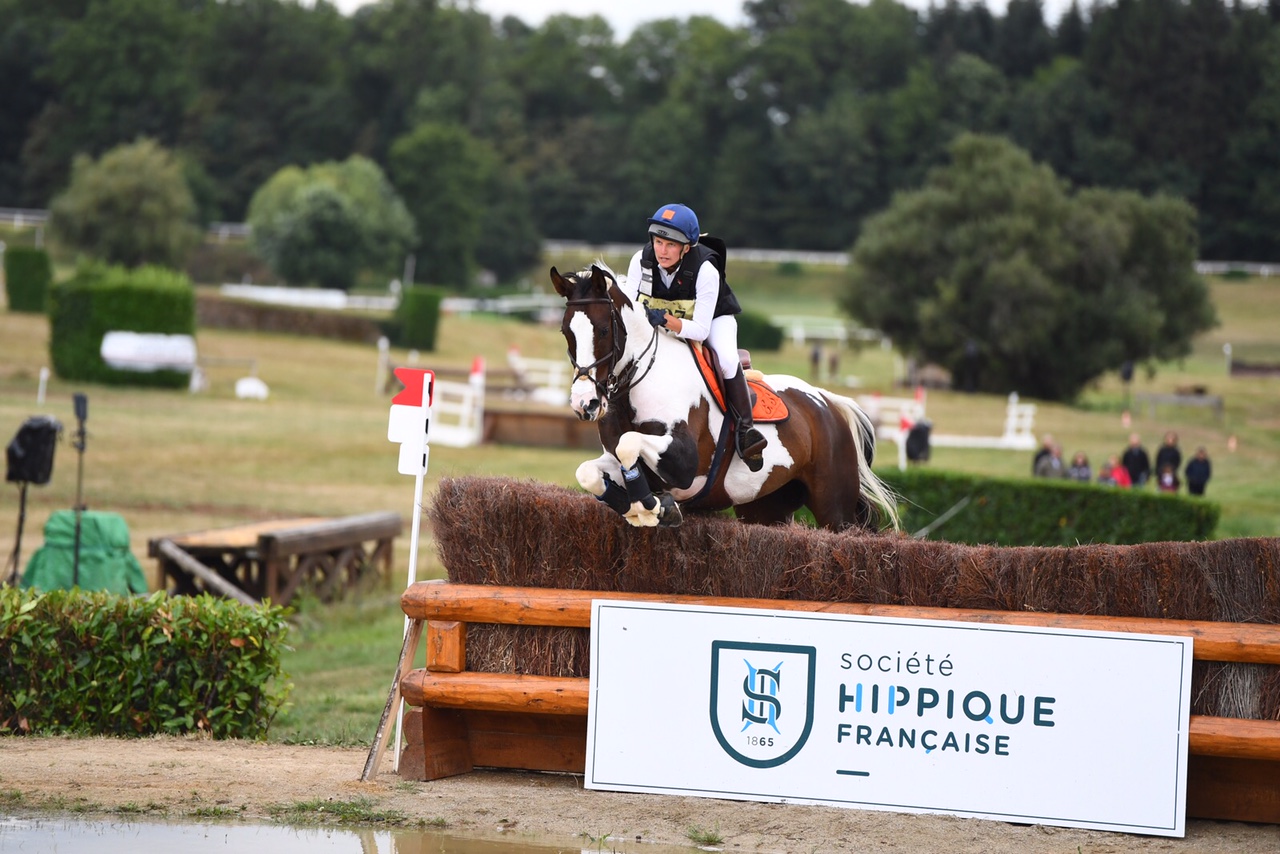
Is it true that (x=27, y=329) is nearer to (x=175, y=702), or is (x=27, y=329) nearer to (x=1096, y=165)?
(x=175, y=702)

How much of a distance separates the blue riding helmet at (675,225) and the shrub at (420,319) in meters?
47.0

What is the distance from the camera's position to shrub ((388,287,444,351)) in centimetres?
5338

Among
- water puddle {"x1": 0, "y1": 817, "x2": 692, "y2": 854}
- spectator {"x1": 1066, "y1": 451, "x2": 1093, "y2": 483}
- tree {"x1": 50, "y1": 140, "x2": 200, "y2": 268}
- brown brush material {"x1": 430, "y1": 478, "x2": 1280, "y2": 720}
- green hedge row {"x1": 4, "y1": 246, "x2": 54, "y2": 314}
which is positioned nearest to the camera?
water puddle {"x1": 0, "y1": 817, "x2": 692, "y2": 854}

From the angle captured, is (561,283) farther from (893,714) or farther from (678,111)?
(678,111)

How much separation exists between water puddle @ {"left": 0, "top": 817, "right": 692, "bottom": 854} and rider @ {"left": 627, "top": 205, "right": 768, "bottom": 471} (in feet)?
7.87

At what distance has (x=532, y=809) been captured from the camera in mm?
6430

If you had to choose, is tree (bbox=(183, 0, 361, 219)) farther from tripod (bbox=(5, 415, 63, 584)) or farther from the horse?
the horse

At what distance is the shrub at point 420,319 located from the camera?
53.4 m

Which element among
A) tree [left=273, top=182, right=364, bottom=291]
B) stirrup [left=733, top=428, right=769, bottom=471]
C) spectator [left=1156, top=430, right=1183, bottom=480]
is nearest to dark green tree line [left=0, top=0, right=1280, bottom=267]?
tree [left=273, top=182, right=364, bottom=291]

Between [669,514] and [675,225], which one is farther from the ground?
[675,225]

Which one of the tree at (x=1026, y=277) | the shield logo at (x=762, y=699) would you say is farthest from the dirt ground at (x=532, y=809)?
the tree at (x=1026, y=277)

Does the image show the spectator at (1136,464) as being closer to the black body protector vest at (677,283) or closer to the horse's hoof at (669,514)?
the black body protector vest at (677,283)

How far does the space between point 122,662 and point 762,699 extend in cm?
397

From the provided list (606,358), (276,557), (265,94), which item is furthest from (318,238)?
(606,358)
